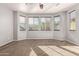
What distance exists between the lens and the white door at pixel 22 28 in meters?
8.51

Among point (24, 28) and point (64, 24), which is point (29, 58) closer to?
point (64, 24)

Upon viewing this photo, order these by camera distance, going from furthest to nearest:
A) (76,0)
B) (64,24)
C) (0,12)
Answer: (64,24), (0,12), (76,0)

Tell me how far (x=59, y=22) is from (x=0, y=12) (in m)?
4.76

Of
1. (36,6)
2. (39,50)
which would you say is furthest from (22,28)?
(39,50)

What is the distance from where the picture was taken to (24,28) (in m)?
9.31

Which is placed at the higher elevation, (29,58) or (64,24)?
(64,24)

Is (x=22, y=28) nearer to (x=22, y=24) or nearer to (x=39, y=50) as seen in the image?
(x=22, y=24)

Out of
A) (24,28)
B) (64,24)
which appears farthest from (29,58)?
(24,28)

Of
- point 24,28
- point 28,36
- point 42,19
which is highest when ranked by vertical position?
point 42,19

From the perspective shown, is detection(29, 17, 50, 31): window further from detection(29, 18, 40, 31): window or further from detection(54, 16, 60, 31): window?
detection(54, 16, 60, 31): window

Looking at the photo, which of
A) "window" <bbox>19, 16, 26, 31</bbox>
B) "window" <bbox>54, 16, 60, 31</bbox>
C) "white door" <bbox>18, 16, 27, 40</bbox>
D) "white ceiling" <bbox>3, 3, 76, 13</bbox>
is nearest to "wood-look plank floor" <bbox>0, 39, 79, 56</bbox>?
"white ceiling" <bbox>3, 3, 76, 13</bbox>

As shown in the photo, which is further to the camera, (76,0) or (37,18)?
(37,18)

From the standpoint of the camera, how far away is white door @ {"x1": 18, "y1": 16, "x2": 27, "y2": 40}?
8508mm

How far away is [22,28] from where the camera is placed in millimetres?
9086
